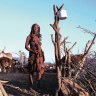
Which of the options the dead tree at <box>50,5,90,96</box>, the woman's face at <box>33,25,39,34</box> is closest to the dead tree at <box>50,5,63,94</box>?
the dead tree at <box>50,5,90,96</box>

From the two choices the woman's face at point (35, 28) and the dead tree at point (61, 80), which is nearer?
the dead tree at point (61, 80)

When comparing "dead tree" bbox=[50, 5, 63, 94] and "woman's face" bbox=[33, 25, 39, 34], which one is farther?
"woman's face" bbox=[33, 25, 39, 34]

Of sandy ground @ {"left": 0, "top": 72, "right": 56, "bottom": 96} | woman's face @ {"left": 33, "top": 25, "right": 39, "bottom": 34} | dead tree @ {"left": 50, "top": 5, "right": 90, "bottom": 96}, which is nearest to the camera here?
dead tree @ {"left": 50, "top": 5, "right": 90, "bottom": 96}

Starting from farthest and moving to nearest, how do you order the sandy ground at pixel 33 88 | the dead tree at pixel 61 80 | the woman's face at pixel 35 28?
the woman's face at pixel 35 28
the sandy ground at pixel 33 88
the dead tree at pixel 61 80

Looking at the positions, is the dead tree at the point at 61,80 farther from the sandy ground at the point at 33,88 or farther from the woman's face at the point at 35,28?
the woman's face at the point at 35,28

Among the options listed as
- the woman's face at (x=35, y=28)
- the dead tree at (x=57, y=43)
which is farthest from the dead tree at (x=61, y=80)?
the woman's face at (x=35, y=28)

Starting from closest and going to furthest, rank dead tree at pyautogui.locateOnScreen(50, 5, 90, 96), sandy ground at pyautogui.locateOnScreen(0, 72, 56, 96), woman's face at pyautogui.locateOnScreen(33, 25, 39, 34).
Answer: dead tree at pyautogui.locateOnScreen(50, 5, 90, 96), sandy ground at pyautogui.locateOnScreen(0, 72, 56, 96), woman's face at pyautogui.locateOnScreen(33, 25, 39, 34)

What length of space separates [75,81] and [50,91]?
102 cm

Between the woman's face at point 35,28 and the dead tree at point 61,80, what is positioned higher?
the woman's face at point 35,28

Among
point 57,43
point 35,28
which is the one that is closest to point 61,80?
point 57,43

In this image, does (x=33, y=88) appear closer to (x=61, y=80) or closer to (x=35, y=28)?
(x=61, y=80)

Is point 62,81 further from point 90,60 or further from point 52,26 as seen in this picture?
point 90,60

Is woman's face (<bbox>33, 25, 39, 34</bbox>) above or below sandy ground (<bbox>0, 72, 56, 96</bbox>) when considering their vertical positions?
above

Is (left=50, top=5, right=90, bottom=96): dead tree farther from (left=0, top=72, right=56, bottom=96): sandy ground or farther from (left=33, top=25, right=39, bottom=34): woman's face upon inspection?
(left=33, top=25, right=39, bottom=34): woman's face
